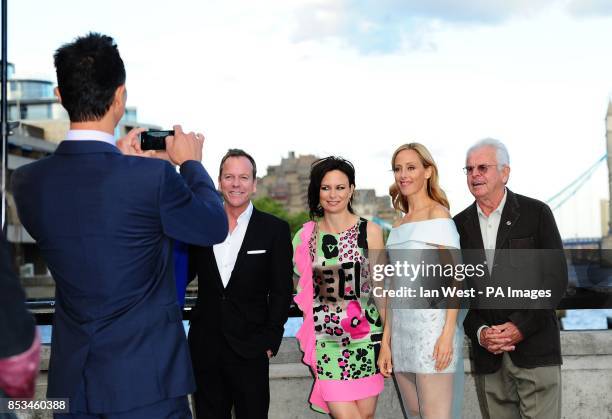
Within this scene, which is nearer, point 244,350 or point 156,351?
point 156,351

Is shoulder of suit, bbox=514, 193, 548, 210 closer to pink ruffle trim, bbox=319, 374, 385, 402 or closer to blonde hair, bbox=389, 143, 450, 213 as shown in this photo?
blonde hair, bbox=389, 143, 450, 213

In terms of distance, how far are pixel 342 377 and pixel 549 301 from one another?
121 centimetres

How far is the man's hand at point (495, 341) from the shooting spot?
177 inches

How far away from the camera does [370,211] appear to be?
16350 centimetres

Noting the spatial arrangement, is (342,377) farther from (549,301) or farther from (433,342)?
(549,301)

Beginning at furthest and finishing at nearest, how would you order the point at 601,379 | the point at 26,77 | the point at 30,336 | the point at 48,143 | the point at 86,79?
the point at 26,77 → the point at 48,143 → the point at 601,379 → the point at 86,79 → the point at 30,336

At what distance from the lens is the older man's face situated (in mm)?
4582

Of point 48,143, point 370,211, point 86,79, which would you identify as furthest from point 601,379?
point 370,211

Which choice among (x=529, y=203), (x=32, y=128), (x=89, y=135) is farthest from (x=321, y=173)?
(x=32, y=128)

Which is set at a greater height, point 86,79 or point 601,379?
point 86,79

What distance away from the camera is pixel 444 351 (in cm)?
437

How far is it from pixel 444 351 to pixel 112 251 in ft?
7.03

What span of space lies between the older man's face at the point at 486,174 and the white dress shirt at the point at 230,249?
4.16 ft

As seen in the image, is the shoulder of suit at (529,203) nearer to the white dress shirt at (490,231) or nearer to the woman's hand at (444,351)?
the white dress shirt at (490,231)
